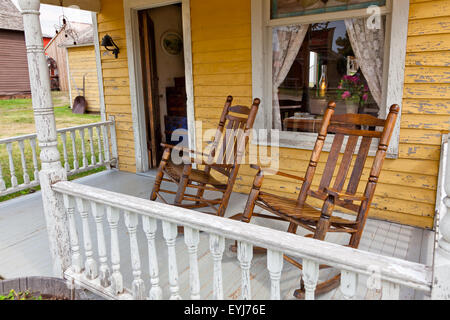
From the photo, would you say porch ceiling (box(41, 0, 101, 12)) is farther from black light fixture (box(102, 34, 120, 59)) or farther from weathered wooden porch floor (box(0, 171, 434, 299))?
weathered wooden porch floor (box(0, 171, 434, 299))

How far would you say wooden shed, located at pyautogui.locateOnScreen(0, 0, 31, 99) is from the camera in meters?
15.8

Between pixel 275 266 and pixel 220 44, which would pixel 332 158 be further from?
pixel 220 44

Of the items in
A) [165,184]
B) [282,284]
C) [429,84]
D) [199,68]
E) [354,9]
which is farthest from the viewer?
[165,184]

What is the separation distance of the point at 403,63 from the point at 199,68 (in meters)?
2.05

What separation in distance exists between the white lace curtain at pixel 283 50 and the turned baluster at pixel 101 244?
7.22ft

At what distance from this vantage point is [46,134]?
6.40ft

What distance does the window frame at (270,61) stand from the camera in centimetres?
266

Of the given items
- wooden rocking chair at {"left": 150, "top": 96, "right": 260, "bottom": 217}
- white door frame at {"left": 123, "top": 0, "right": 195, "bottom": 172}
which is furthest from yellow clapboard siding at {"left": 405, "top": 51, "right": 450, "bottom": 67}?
white door frame at {"left": 123, "top": 0, "right": 195, "bottom": 172}

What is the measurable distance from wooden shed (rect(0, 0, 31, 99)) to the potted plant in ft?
54.9

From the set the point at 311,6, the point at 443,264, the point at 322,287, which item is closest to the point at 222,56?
the point at 311,6

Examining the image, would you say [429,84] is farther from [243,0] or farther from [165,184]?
[165,184]

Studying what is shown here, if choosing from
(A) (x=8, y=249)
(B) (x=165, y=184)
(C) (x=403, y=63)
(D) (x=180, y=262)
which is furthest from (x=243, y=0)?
(A) (x=8, y=249)

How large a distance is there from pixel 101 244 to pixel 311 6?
2631 mm

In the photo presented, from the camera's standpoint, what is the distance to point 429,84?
2.63 m
